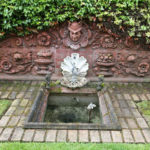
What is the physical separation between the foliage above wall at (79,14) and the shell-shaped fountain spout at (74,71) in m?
1.19

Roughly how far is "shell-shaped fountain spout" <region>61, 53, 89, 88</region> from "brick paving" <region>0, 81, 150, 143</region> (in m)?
0.93

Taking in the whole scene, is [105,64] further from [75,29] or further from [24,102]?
[24,102]

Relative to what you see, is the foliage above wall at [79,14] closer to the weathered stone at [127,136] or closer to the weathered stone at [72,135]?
the weathered stone at [127,136]

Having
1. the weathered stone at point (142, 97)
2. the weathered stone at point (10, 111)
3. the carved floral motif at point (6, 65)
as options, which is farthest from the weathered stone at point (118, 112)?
the carved floral motif at point (6, 65)

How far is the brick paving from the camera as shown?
3.16 meters

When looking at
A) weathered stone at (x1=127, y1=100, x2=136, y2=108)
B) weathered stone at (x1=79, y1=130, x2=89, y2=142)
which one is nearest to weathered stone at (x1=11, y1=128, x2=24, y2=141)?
weathered stone at (x1=79, y1=130, x2=89, y2=142)

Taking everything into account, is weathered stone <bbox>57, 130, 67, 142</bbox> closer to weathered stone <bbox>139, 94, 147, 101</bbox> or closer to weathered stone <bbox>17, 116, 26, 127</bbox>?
weathered stone <bbox>17, 116, 26, 127</bbox>

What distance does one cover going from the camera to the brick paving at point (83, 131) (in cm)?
316

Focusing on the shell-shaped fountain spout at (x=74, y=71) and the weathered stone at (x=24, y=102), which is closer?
the weathered stone at (x=24, y=102)

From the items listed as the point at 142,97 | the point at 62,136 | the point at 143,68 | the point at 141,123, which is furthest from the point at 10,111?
the point at 143,68

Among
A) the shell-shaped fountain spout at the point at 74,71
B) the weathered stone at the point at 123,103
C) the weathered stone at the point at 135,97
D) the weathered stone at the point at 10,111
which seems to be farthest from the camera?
the shell-shaped fountain spout at the point at 74,71

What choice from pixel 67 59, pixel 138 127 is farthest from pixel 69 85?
pixel 138 127

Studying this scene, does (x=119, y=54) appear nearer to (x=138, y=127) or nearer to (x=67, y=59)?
(x=67, y=59)

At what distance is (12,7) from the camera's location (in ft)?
15.5
